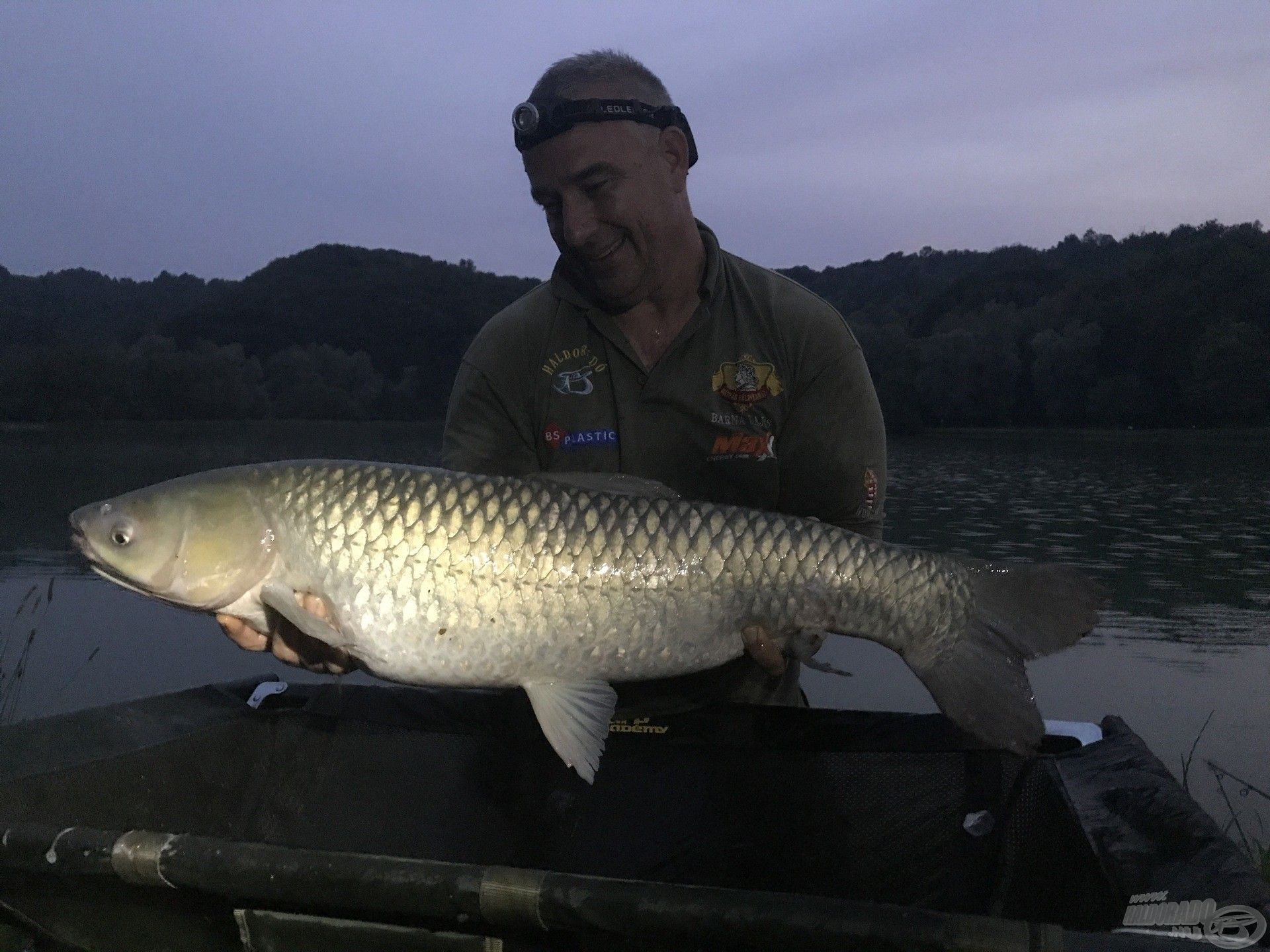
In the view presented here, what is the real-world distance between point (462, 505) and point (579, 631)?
25 cm

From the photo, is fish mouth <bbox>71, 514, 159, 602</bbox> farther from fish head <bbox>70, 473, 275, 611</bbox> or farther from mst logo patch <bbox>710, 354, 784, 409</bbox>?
mst logo patch <bbox>710, 354, 784, 409</bbox>

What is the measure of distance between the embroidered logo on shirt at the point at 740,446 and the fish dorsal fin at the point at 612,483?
410 millimetres

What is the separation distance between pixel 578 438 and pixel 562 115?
607mm

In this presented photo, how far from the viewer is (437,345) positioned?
23.1 m

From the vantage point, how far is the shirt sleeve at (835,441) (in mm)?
1959

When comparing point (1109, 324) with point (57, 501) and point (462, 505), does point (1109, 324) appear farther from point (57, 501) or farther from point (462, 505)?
point (462, 505)

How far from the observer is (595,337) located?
6.73 feet

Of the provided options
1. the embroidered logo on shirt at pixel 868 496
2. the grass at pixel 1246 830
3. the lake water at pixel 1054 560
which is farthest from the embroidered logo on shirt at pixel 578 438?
the grass at pixel 1246 830

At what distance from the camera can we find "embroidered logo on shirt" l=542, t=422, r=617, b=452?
2002 mm

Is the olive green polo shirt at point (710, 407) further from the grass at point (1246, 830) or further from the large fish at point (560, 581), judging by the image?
the grass at point (1246, 830)

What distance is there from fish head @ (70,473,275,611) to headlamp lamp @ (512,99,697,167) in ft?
2.84

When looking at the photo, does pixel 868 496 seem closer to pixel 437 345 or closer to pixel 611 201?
pixel 611 201

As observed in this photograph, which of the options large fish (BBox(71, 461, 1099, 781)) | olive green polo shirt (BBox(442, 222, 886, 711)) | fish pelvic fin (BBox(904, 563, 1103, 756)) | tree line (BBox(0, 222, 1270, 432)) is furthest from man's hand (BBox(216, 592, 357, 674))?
tree line (BBox(0, 222, 1270, 432))

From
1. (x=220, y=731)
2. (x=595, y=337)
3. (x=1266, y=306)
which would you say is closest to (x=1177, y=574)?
(x=595, y=337)
